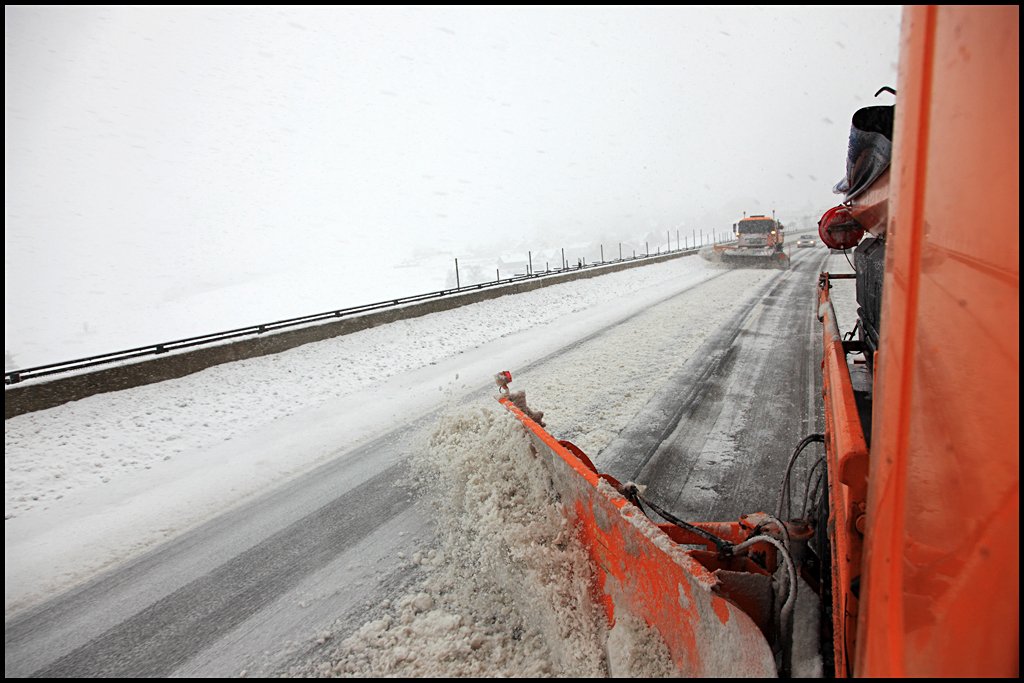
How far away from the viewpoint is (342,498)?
4484 millimetres

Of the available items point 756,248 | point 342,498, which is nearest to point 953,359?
point 342,498

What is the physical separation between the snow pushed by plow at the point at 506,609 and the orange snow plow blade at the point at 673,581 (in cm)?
9

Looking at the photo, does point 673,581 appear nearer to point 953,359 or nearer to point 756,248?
point 953,359

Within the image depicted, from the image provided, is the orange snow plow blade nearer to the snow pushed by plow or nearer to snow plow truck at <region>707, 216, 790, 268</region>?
the snow pushed by plow

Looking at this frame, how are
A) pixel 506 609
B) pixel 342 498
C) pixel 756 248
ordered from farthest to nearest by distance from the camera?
pixel 756 248, pixel 342 498, pixel 506 609

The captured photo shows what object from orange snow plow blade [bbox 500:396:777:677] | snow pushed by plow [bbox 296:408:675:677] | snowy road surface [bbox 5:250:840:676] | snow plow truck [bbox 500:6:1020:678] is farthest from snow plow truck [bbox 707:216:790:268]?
snow plow truck [bbox 500:6:1020:678]

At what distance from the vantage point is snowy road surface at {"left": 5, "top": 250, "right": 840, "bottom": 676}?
2787mm

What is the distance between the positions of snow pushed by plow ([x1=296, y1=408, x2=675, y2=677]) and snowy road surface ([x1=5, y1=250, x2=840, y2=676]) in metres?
0.01

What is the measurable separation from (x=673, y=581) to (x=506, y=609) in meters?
1.24

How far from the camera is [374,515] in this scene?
4.14 metres

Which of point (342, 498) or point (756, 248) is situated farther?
point (756, 248)

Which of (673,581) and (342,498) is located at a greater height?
(673,581)

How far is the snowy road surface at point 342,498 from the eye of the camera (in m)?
2.79

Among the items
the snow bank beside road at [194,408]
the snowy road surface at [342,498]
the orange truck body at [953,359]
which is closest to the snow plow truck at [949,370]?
the orange truck body at [953,359]
